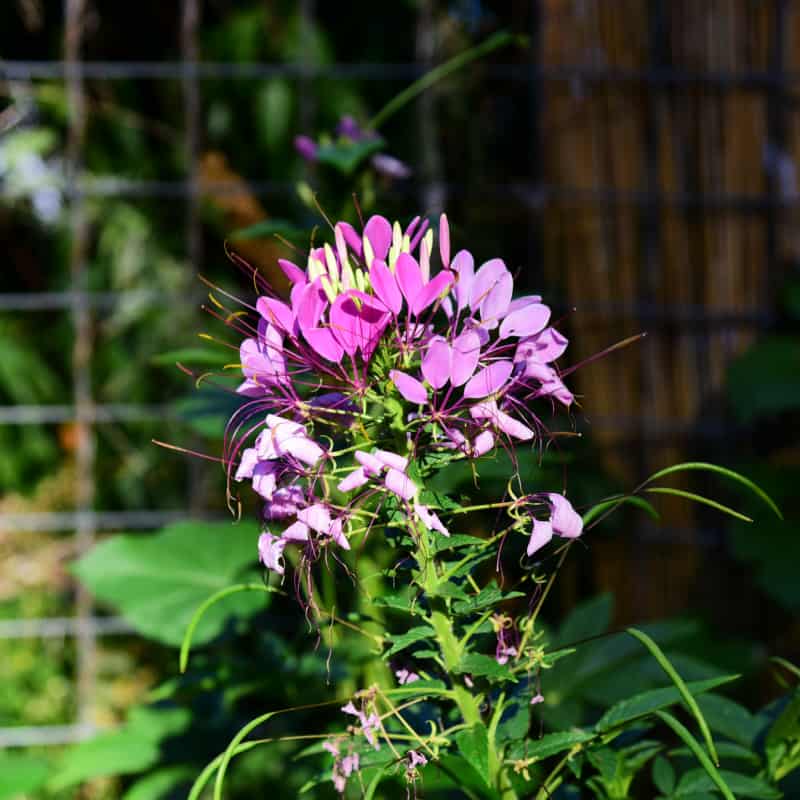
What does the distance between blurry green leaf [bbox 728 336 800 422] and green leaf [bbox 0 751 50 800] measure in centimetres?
118

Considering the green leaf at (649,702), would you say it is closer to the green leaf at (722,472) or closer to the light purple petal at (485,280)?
the green leaf at (722,472)

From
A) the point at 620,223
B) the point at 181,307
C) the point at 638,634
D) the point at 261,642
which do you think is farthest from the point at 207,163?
the point at 638,634

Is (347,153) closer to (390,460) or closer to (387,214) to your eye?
(387,214)

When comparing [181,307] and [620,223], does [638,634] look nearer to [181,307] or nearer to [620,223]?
[620,223]

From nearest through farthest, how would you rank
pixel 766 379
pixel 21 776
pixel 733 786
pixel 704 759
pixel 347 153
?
1. pixel 704 759
2. pixel 733 786
3. pixel 347 153
4. pixel 21 776
5. pixel 766 379

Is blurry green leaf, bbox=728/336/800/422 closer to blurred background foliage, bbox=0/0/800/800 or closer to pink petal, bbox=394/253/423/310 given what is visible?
blurred background foliage, bbox=0/0/800/800

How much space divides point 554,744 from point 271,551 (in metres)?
0.16

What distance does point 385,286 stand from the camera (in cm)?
42

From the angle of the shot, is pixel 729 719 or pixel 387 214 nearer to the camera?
pixel 729 719

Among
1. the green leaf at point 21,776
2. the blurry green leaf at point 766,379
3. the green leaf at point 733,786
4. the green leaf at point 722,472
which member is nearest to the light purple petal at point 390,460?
the green leaf at point 722,472

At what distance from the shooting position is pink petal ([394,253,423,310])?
1.37 feet

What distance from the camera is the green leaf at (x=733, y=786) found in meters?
0.50

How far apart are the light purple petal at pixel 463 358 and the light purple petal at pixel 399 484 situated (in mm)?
51

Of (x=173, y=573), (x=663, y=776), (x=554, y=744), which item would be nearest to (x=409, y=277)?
(x=554, y=744)
